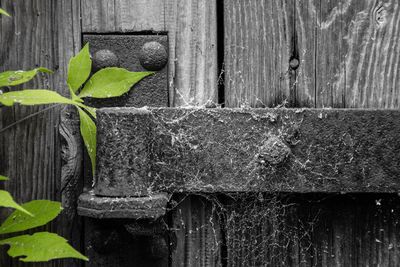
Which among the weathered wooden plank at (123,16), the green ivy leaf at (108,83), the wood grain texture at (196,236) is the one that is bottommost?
the wood grain texture at (196,236)

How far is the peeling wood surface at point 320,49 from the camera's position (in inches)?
34.4

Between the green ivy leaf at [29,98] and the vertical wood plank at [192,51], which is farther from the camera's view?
the vertical wood plank at [192,51]

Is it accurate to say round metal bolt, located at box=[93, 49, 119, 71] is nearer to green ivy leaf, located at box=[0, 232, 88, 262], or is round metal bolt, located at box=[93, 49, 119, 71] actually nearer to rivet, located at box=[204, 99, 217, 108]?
rivet, located at box=[204, 99, 217, 108]

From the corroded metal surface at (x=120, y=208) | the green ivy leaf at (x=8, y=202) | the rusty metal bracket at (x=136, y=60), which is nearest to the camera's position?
the green ivy leaf at (x=8, y=202)

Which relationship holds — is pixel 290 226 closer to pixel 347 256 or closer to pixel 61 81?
pixel 347 256

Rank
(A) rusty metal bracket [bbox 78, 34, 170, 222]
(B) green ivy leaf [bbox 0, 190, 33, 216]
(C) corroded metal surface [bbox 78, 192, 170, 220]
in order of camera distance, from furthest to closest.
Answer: (A) rusty metal bracket [bbox 78, 34, 170, 222] < (C) corroded metal surface [bbox 78, 192, 170, 220] < (B) green ivy leaf [bbox 0, 190, 33, 216]

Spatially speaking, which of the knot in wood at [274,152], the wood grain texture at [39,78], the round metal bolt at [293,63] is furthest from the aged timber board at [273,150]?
the wood grain texture at [39,78]

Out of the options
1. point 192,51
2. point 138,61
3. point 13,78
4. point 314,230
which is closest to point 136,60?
point 138,61

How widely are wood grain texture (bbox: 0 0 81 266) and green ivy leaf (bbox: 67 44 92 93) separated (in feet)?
0.30

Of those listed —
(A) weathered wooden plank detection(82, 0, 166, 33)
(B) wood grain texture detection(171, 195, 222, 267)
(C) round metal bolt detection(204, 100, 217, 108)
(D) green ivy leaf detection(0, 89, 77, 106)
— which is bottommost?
(B) wood grain texture detection(171, 195, 222, 267)

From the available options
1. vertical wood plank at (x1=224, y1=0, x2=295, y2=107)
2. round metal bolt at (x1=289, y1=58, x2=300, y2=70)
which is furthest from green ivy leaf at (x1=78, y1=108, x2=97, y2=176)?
round metal bolt at (x1=289, y1=58, x2=300, y2=70)

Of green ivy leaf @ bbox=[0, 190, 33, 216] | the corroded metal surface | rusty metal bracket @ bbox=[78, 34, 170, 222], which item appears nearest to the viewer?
green ivy leaf @ bbox=[0, 190, 33, 216]

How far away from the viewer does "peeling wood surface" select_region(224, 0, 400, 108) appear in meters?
0.87

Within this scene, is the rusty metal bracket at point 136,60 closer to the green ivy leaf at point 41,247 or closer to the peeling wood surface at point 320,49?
the peeling wood surface at point 320,49
